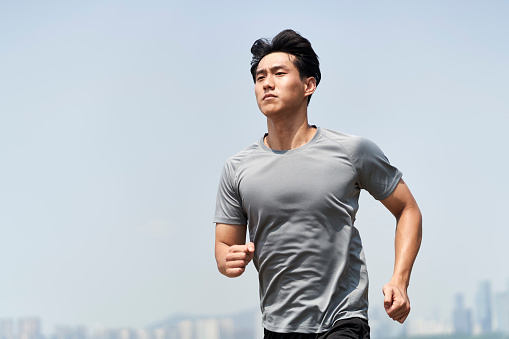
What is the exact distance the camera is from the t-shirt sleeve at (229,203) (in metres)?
4.54

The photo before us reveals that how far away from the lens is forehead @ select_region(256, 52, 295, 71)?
4.51 meters

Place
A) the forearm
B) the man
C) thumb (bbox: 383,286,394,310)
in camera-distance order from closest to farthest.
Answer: thumb (bbox: 383,286,394,310) → the man → the forearm

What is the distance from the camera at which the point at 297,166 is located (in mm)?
4352

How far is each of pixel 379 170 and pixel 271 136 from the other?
0.64m

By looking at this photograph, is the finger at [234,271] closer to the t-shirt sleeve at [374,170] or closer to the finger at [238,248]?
the finger at [238,248]

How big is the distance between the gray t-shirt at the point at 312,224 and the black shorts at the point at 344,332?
0.03 meters

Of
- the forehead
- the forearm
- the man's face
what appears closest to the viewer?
the forearm

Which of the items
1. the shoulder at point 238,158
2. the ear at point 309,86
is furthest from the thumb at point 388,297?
the ear at point 309,86

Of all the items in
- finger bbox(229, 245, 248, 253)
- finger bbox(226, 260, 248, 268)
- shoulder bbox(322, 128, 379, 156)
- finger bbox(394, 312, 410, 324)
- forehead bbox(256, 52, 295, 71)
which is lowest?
finger bbox(394, 312, 410, 324)

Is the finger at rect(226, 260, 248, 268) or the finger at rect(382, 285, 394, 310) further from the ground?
the finger at rect(226, 260, 248, 268)

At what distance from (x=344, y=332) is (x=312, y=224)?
1.93 feet

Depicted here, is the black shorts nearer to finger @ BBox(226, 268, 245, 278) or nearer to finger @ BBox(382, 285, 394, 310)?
finger @ BBox(382, 285, 394, 310)

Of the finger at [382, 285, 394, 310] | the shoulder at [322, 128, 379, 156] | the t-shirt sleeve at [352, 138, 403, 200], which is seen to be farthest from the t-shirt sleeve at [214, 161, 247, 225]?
the finger at [382, 285, 394, 310]

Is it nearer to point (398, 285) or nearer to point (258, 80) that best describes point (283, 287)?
point (398, 285)
